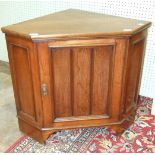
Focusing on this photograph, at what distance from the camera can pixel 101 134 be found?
178 centimetres

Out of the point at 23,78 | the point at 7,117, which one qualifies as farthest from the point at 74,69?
the point at 7,117

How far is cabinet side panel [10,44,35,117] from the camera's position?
1.44 metres

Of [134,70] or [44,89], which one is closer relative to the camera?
[44,89]

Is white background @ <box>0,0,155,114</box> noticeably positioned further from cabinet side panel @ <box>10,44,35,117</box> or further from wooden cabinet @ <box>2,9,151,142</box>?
cabinet side panel @ <box>10,44,35,117</box>

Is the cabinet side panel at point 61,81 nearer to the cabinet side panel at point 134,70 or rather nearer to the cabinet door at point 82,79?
the cabinet door at point 82,79

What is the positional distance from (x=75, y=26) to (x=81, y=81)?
0.34 meters

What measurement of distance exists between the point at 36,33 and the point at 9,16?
4.48ft

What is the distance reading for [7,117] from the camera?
198 cm

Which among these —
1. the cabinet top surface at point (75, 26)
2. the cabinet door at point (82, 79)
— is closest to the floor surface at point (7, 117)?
the cabinet door at point (82, 79)

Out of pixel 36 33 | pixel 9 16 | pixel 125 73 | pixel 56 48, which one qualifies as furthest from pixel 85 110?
pixel 9 16

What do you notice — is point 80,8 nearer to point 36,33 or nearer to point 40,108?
point 36,33

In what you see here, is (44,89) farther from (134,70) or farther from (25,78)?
(134,70)

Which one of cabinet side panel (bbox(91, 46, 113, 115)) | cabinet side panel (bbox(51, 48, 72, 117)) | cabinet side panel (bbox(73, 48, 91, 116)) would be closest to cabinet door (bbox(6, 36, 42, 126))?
cabinet side panel (bbox(51, 48, 72, 117))

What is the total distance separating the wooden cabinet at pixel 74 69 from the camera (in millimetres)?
1352
